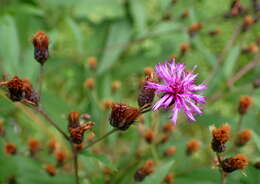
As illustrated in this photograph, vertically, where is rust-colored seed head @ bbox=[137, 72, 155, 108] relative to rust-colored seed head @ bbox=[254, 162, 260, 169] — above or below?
above

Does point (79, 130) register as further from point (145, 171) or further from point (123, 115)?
point (145, 171)

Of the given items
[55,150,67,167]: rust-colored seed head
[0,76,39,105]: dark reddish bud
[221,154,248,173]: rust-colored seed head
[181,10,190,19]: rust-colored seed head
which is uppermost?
[181,10,190,19]: rust-colored seed head

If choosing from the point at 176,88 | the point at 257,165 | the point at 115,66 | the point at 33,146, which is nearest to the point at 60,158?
the point at 33,146

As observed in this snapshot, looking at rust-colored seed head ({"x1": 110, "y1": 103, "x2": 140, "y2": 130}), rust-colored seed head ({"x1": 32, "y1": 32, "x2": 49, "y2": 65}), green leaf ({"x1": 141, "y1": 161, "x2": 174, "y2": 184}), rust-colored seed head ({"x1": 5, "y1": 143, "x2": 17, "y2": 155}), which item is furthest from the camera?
rust-colored seed head ({"x1": 5, "y1": 143, "x2": 17, "y2": 155})

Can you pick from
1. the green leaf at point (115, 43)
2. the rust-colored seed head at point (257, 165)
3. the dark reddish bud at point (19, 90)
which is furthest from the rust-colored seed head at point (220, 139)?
the green leaf at point (115, 43)

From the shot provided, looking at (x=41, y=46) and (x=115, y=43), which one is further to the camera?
(x=115, y=43)

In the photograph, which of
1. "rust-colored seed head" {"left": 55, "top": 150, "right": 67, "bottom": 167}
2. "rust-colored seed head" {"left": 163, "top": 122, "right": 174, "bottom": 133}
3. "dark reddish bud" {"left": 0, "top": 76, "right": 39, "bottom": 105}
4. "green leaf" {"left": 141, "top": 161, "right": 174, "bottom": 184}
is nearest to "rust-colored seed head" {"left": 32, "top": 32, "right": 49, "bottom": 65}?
"dark reddish bud" {"left": 0, "top": 76, "right": 39, "bottom": 105}

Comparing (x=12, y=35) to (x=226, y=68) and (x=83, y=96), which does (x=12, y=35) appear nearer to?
(x=83, y=96)

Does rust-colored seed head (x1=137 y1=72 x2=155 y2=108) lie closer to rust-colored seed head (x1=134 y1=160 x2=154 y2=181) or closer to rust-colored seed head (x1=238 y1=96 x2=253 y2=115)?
rust-colored seed head (x1=134 y1=160 x2=154 y2=181)
